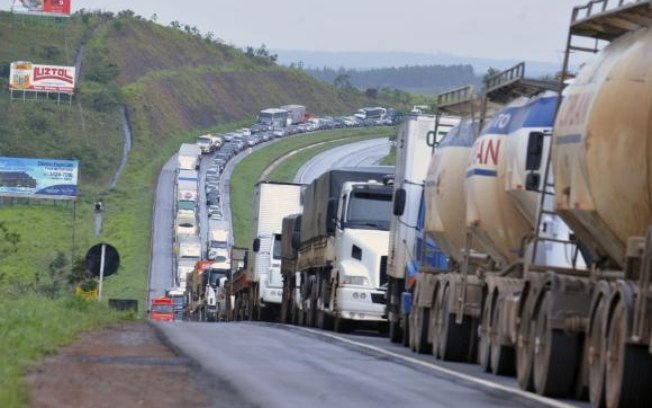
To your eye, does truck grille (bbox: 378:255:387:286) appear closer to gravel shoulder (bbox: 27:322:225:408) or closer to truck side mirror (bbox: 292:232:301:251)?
truck side mirror (bbox: 292:232:301:251)

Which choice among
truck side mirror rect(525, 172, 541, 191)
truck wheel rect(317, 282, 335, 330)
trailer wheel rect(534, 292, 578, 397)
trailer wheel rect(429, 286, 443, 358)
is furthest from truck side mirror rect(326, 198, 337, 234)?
trailer wheel rect(534, 292, 578, 397)

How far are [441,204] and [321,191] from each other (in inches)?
563

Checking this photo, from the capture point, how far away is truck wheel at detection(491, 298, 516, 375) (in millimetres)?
21703

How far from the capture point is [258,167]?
135 meters

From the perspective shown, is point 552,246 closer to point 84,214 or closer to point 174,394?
point 174,394

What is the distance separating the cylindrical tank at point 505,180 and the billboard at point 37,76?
123308 mm

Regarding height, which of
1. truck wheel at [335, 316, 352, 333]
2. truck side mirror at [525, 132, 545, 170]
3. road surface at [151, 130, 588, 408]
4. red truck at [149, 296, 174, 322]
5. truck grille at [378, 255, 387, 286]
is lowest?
red truck at [149, 296, 174, 322]

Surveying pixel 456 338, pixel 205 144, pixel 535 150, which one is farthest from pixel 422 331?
pixel 205 144

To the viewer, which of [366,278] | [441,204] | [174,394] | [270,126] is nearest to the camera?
[174,394]

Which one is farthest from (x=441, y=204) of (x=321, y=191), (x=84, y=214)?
(x=84, y=214)

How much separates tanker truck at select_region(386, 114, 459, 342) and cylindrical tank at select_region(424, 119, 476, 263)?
381cm

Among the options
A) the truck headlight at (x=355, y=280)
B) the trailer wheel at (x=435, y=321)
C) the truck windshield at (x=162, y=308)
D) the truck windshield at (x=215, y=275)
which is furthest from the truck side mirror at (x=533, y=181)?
the truck windshield at (x=162, y=308)

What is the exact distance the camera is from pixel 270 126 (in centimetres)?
16075

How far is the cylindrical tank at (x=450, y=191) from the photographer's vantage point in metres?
26.5
